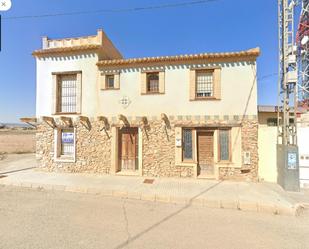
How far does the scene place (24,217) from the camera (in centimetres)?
469

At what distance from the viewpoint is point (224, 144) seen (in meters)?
8.69

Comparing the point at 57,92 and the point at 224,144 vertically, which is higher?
the point at 57,92

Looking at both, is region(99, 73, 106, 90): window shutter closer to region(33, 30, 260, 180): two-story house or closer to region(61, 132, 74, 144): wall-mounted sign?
region(33, 30, 260, 180): two-story house

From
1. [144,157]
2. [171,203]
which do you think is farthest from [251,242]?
[144,157]

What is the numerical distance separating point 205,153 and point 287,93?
4196mm

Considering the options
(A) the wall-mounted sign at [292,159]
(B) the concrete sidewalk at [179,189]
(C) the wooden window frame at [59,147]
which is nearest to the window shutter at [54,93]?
(C) the wooden window frame at [59,147]

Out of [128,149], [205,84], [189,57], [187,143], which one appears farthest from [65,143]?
[205,84]

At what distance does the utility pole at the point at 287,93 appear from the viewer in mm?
6977

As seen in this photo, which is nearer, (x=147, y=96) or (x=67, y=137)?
(x=147, y=96)

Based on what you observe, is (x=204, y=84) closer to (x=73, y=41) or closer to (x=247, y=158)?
(x=247, y=158)

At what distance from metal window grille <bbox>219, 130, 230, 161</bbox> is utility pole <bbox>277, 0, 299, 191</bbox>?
2035mm

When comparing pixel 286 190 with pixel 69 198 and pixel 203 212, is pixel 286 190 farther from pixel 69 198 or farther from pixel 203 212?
pixel 69 198

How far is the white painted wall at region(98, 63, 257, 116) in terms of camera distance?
27.5 ft

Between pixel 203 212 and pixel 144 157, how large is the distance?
14.7 feet
